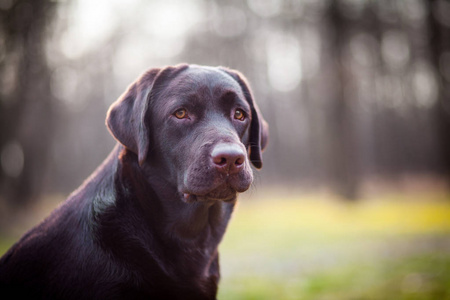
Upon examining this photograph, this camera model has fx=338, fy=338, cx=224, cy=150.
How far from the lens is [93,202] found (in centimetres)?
266

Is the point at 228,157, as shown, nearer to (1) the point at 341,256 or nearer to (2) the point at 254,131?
(2) the point at 254,131

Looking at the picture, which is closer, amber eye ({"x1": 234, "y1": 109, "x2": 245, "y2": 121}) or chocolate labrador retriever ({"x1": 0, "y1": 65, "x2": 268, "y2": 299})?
chocolate labrador retriever ({"x1": 0, "y1": 65, "x2": 268, "y2": 299})

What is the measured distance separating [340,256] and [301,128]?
861 inches

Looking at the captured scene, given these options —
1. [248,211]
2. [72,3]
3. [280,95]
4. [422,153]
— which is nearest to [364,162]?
[422,153]

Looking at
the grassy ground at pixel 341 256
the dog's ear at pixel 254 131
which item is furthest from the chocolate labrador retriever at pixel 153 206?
the grassy ground at pixel 341 256

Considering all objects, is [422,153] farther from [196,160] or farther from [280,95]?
[196,160]

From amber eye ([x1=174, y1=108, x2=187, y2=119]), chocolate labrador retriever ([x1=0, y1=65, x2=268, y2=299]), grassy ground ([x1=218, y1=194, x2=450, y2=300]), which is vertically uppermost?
amber eye ([x1=174, y1=108, x2=187, y2=119])

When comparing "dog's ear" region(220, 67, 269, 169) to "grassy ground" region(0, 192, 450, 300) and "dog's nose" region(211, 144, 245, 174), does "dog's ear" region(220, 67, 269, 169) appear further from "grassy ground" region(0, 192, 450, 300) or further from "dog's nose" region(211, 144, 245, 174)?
"dog's nose" region(211, 144, 245, 174)

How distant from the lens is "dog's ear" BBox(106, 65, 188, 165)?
9.14ft

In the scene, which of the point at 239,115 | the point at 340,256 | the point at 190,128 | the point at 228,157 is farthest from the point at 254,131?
the point at 340,256

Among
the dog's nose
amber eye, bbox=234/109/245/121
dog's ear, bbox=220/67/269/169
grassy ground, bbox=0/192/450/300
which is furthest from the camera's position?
grassy ground, bbox=0/192/450/300

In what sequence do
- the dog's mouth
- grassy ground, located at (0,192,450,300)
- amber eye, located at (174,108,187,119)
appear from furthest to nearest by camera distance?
1. grassy ground, located at (0,192,450,300)
2. amber eye, located at (174,108,187,119)
3. the dog's mouth

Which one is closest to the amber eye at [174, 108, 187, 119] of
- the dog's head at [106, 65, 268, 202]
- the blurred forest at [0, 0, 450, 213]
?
the dog's head at [106, 65, 268, 202]

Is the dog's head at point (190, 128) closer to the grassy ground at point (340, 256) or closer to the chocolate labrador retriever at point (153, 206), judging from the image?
the chocolate labrador retriever at point (153, 206)
